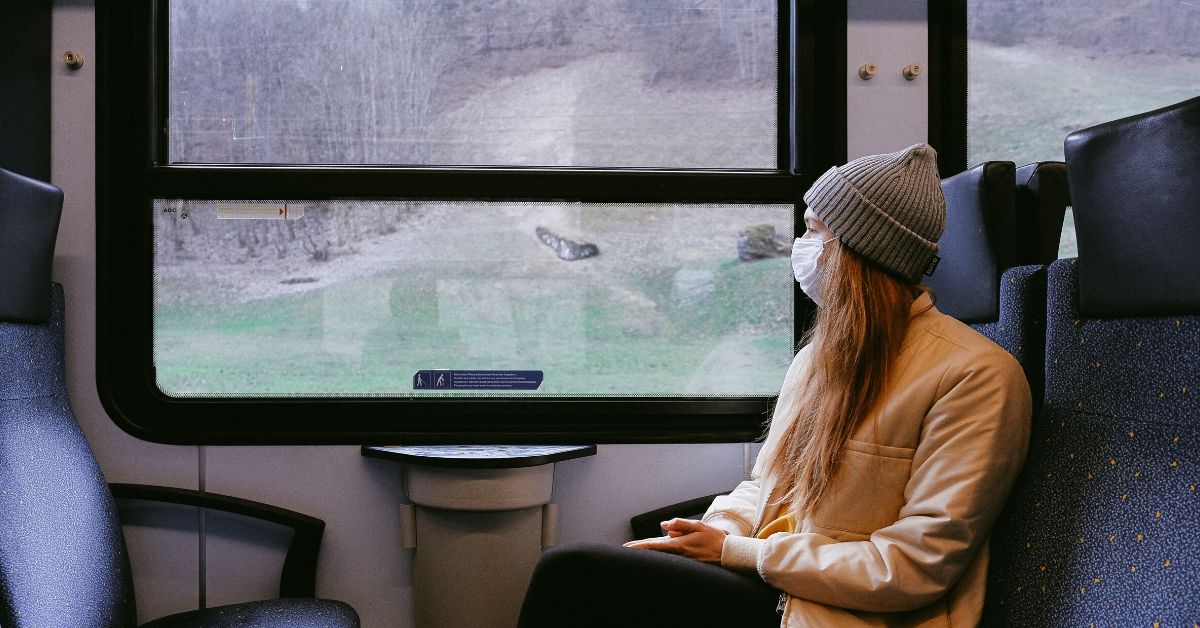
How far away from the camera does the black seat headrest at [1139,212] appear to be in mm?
952

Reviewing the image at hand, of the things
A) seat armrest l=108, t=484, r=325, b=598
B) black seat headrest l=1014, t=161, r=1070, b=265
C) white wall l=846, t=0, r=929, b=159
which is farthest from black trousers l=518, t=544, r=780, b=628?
white wall l=846, t=0, r=929, b=159

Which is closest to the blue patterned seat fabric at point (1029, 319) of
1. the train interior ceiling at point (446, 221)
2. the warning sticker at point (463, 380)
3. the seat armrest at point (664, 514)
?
the train interior ceiling at point (446, 221)

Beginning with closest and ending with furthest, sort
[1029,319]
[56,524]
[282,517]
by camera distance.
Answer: [1029,319]
[56,524]
[282,517]

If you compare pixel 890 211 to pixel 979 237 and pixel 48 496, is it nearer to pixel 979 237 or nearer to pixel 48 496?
pixel 979 237

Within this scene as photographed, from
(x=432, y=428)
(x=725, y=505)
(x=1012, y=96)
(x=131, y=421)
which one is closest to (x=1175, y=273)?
(x=725, y=505)

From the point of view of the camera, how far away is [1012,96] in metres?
2.30

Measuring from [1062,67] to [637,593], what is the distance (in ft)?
6.60

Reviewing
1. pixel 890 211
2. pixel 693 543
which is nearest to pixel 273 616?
pixel 693 543

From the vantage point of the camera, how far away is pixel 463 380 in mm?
2238

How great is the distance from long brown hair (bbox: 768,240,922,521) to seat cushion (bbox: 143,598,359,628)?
1.11m

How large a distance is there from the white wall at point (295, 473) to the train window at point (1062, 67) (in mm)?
220

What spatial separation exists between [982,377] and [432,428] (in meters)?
1.49

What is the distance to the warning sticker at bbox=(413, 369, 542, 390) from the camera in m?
2.24

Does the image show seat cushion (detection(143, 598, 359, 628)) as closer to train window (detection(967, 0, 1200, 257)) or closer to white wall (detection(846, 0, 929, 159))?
white wall (detection(846, 0, 929, 159))
